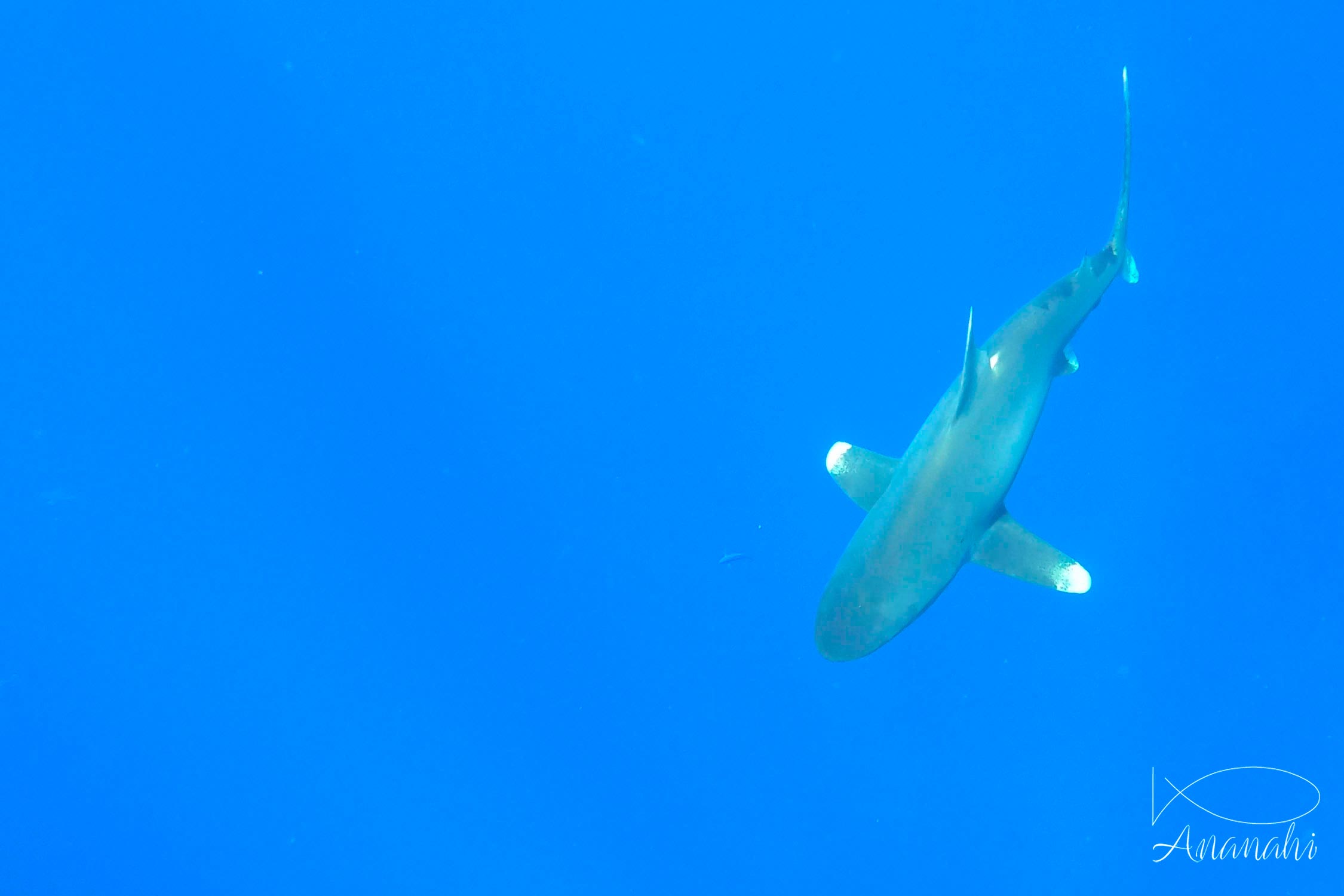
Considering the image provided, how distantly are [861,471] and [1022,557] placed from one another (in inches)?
31.2

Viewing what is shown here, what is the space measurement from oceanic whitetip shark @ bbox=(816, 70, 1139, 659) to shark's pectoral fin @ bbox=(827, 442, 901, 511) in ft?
1.46

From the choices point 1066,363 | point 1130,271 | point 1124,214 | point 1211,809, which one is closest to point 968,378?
point 1066,363

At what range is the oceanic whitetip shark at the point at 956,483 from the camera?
9.97ft

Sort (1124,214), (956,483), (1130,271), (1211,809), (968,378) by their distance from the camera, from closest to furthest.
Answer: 1. (968,378)
2. (956,483)
3. (1124,214)
4. (1130,271)
5. (1211,809)

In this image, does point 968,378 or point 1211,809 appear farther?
point 1211,809

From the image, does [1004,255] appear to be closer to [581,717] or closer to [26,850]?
[581,717]

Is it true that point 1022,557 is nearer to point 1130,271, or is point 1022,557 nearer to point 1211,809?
point 1130,271

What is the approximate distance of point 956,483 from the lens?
3.04 metres

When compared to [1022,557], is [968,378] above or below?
above

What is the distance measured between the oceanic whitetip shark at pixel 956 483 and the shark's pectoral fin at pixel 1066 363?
0.03 m

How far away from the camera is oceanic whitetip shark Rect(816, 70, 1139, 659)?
3039 mm

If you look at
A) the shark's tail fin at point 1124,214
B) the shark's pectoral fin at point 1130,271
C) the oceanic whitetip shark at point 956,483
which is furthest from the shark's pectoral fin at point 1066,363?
the shark's pectoral fin at point 1130,271

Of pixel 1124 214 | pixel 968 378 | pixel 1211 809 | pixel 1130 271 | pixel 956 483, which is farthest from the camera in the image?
pixel 1211 809

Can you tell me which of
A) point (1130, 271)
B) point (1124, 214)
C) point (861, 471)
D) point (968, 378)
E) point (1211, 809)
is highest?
point (1130, 271)
